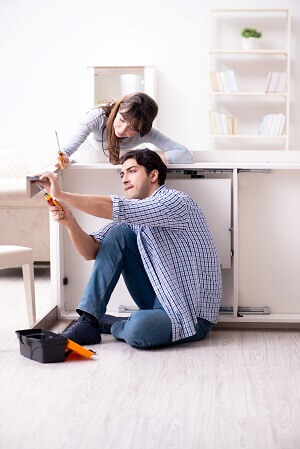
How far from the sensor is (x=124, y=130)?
11.6ft

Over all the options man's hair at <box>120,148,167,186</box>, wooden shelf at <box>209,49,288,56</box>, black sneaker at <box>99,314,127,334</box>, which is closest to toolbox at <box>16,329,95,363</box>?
black sneaker at <box>99,314,127,334</box>

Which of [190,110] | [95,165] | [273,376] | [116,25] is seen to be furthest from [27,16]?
[273,376]

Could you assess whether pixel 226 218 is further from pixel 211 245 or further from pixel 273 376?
pixel 273 376

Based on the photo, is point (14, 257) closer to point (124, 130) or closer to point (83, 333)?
point (83, 333)

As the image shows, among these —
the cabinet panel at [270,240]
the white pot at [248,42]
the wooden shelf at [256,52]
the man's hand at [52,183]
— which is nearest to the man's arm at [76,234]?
the man's hand at [52,183]

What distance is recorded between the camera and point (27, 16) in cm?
788

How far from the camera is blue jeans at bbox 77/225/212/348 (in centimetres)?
324

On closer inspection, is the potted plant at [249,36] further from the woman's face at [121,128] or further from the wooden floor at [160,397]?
the wooden floor at [160,397]

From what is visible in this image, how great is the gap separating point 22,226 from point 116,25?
118 inches

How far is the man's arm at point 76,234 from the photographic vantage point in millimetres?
3264

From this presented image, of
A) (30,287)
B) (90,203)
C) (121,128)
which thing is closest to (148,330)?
(90,203)

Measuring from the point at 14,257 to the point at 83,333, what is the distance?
49 centimetres

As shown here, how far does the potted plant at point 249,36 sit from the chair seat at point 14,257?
184 inches

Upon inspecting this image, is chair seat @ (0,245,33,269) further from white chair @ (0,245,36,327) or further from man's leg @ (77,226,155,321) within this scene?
man's leg @ (77,226,155,321)
